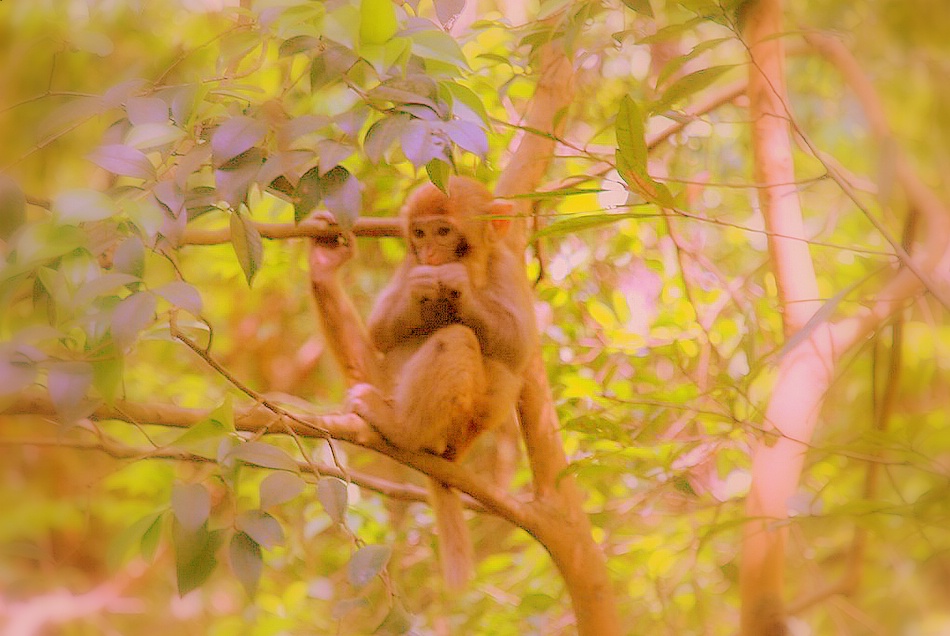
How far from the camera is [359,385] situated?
254cm

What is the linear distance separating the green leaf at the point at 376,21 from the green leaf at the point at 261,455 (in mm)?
685

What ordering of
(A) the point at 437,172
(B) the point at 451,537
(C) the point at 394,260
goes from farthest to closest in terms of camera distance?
(C) the point at 394,260
(B) the point at 451,537
(A) the point at 437,172

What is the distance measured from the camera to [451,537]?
7.95 ft

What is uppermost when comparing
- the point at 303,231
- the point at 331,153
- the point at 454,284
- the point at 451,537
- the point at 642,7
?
the point at 642,7

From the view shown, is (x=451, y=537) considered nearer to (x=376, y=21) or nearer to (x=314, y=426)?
(x=314, y=426)

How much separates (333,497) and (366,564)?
156 mm

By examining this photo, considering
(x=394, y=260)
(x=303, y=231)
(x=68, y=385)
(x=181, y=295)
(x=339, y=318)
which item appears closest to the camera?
(x=68, y=385)

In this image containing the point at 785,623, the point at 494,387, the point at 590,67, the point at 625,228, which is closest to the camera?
the point at 785,623

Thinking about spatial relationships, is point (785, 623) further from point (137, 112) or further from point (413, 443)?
point (137, 112)

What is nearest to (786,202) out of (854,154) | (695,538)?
(854,154)

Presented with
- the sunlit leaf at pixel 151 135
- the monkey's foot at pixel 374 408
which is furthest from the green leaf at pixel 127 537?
the monkey's foot at pixel 374 408

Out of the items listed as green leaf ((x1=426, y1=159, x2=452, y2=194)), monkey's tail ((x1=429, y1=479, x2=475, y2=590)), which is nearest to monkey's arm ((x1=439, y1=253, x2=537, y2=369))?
monkey's tail ((x1=429, y1=479, x2=475, y2=590))

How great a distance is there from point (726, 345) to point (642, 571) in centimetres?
81

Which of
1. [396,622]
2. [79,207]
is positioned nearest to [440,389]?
[396,622]
